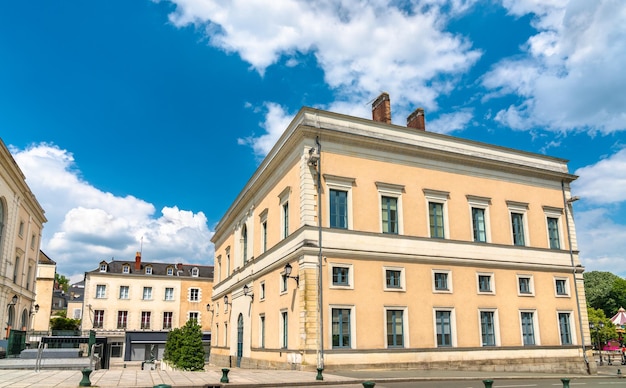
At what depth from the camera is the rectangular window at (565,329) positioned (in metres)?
26.1

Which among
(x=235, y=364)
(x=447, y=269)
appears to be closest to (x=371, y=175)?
(x=447, y=269)

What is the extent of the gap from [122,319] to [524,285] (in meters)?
44.5

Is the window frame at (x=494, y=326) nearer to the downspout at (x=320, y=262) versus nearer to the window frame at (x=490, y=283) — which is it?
the window frame at (x=490, y=283)

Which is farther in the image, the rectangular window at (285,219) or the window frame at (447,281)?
the rectangular window at (285,219)

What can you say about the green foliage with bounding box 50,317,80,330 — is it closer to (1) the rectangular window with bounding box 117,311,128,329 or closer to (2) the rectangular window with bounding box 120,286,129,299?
(1) the rectangular window with bounding box 117,311,128,329

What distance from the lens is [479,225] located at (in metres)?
25.8

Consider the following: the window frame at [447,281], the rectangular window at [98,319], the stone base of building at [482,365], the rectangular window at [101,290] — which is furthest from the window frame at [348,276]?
the rectangular window at [101,290]

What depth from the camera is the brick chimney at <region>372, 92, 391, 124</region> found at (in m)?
27.4

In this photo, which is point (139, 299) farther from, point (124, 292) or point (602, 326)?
point (602, 326)

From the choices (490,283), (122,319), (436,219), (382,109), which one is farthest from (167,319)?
(490,283)

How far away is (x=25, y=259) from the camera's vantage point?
39875 mm

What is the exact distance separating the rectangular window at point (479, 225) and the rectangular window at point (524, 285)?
110 inches

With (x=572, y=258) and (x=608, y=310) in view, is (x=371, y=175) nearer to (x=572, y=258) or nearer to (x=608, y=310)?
(x=572, y=258)

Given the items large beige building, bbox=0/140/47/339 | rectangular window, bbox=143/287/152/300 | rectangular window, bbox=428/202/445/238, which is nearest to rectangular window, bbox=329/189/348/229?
rectangular window, bbox=428/202/445/238
